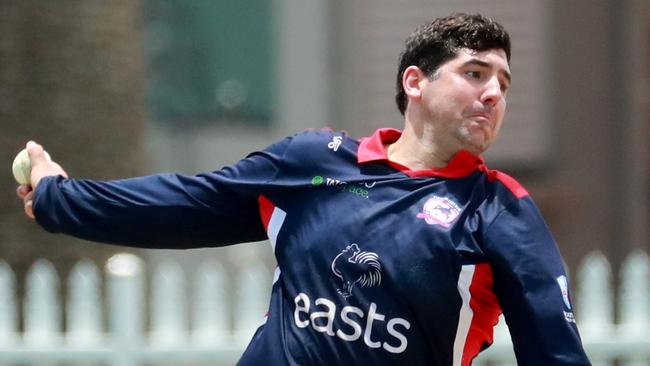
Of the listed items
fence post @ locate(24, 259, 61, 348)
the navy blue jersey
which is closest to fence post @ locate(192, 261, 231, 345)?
fence post @ locate(24, 259, 61, 348)

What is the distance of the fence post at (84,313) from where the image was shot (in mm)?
6367

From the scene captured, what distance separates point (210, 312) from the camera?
639 cm

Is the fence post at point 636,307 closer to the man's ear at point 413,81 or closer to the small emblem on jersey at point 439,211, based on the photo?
the man's ear at point 413,81

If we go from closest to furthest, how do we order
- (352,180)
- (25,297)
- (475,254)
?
(475,254), (352,180), (25,297)

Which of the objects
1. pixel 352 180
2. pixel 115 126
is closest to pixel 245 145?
pixel 115 126

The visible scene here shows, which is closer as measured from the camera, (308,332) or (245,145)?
(308,332)

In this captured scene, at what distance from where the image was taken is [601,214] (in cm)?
965

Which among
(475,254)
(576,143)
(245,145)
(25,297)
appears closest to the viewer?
(475,254)

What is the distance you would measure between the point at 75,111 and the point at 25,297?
0.93m

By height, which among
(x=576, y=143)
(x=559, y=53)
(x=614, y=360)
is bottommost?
(x=614, y=360)

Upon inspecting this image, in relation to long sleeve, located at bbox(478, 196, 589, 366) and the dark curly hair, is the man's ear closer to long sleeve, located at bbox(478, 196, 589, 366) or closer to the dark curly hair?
the dark curly hair

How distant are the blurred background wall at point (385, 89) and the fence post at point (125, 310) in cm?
318

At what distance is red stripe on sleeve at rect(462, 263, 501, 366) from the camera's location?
10.8ft

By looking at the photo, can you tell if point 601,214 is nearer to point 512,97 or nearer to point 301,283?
point 512,97
